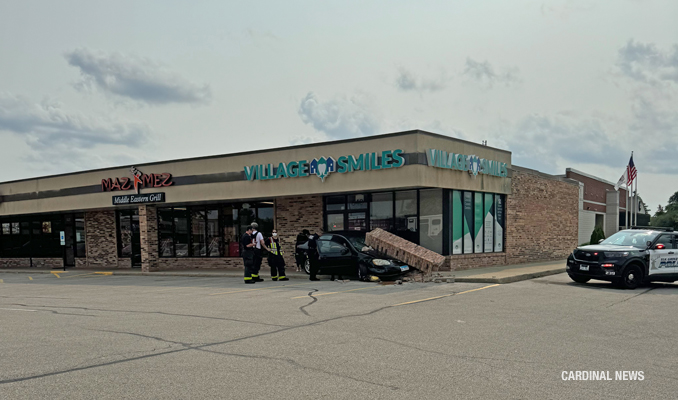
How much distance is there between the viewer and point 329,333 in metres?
8.03

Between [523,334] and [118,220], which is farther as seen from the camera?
[118,220]

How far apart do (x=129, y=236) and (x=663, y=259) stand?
25326 millimetres

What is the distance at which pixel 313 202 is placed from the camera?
22.5 metres

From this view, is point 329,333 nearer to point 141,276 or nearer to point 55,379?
point 55,379

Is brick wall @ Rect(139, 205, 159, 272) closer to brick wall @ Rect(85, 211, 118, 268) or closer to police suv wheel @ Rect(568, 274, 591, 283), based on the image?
brick wall @ Rect(85, 211, 118, 268)

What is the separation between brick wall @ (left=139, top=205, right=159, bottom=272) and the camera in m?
25.0

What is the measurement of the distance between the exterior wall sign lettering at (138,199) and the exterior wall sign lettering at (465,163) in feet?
43.1

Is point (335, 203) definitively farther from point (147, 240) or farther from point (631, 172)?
point (631, 172)

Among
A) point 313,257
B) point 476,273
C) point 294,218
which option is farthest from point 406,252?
point 294,218

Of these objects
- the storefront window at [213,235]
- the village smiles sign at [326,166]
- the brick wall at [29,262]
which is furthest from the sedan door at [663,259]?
the brick wall at [29,262]

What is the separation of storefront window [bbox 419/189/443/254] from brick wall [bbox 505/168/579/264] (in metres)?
4.54

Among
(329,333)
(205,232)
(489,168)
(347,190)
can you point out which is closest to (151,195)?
(205,232)

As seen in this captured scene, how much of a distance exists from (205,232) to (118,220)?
6542 millimetres

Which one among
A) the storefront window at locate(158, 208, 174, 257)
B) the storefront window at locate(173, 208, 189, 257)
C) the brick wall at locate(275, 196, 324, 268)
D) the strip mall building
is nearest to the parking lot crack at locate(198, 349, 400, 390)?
the strip mall building
